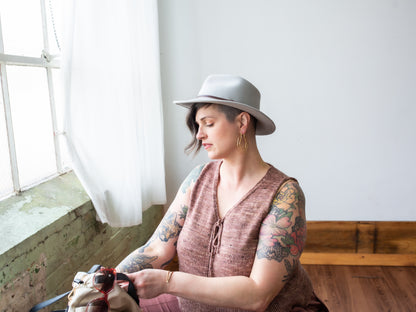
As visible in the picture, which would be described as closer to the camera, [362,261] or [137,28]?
[137,28]

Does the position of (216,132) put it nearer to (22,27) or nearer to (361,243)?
(22,27)

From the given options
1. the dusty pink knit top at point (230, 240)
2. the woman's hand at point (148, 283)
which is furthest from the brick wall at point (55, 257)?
the dusty pink knit top at point (230, 240)

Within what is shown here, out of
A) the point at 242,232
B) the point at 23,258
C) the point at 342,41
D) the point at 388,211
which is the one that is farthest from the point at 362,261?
the point at 23,258

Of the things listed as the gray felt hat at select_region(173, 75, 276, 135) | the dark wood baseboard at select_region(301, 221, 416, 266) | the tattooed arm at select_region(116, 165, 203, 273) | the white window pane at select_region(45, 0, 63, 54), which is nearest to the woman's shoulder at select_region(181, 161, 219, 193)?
the tattooed arm at select_region(116, 165, 203, 273)

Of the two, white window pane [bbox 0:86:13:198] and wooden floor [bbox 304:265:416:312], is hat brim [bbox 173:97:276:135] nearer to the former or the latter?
white window pane [bbox 0:86:13:198]

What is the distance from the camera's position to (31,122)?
69.9 inches

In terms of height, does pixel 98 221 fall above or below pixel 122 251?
Result: above

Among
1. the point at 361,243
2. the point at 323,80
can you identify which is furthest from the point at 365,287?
the point at 323,80

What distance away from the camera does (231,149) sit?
1518 mm

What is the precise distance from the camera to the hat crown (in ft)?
4.80

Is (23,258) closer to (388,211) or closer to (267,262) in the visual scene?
(267,262)

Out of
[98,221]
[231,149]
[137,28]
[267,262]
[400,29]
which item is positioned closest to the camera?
[267,262]

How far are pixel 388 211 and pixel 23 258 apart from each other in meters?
2.55

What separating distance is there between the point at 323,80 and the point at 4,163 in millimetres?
2135
